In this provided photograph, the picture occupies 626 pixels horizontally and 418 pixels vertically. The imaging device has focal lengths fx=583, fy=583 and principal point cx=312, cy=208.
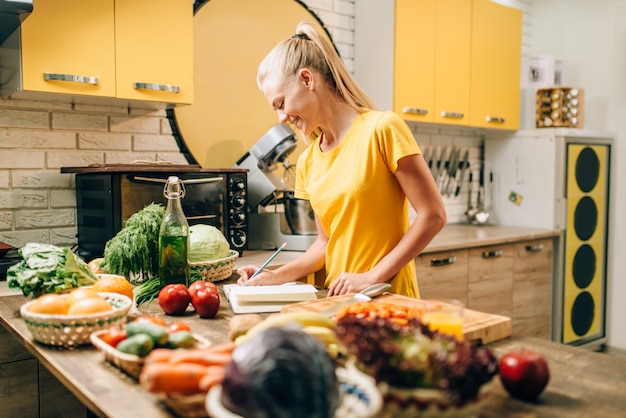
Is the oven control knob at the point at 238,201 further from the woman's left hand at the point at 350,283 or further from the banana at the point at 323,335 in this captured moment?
the banana at the point at 323,335

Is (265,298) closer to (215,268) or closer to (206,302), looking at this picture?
(206,302)

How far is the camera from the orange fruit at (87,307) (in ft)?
4.05

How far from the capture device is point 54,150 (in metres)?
2.54

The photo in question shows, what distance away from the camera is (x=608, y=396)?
957 millimetres

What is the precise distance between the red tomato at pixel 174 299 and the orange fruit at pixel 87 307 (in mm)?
217

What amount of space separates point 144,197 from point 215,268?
583 mm

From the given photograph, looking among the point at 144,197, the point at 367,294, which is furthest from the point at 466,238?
the point at 367,294

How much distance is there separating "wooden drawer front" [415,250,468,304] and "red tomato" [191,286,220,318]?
5.73 ft

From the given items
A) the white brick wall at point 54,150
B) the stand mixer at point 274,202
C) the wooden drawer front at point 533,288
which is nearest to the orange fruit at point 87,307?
the white brick wall at point 54,150

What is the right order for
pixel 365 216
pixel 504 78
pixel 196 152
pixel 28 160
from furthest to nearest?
pixel 504 78 < pixel 196 152 < pixel 28 160 < pixel 365 216

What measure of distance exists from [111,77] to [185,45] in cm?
36

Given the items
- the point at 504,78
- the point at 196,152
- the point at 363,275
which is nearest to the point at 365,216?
the point at 363,275

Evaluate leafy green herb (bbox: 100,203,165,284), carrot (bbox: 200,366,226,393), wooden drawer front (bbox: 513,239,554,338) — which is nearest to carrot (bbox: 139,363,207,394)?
carrot (bbox: 200,366,226,393)

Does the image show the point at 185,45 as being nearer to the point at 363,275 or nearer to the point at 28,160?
the point at 28,160
